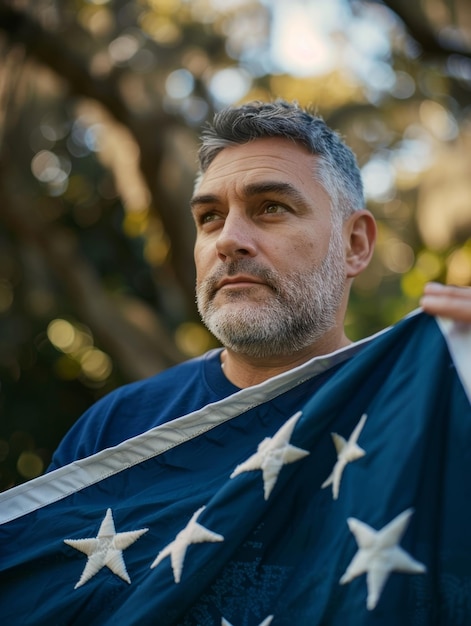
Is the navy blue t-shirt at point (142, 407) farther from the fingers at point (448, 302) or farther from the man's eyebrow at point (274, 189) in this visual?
the fingers at point (448, 302)

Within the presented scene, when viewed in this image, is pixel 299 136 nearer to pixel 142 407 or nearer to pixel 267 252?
pixel 267 252

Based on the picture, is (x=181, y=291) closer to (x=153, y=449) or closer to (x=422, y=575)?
(x=153, y=449)

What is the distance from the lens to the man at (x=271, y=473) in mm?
1695

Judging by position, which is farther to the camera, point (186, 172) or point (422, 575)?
point (186, 172)

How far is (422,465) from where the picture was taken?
1.72 m

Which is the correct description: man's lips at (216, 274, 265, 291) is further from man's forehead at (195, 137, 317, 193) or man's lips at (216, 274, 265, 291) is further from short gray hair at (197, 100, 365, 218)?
short gray hair at (197, 100, 365, 218)

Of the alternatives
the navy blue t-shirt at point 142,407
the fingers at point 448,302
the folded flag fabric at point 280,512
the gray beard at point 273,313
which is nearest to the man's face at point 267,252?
the gray beard at point 273,313

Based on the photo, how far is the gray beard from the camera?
2475mm

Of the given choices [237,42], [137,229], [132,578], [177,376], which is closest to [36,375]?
[137,229]

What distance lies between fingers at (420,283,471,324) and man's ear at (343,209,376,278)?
0.94m

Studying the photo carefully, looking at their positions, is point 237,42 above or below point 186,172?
above

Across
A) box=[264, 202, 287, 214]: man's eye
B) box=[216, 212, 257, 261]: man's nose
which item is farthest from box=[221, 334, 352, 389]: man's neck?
box=[264, 202, 287, 214]: man's eye

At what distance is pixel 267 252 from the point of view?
2539mm

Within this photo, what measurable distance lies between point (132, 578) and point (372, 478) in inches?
27.7
